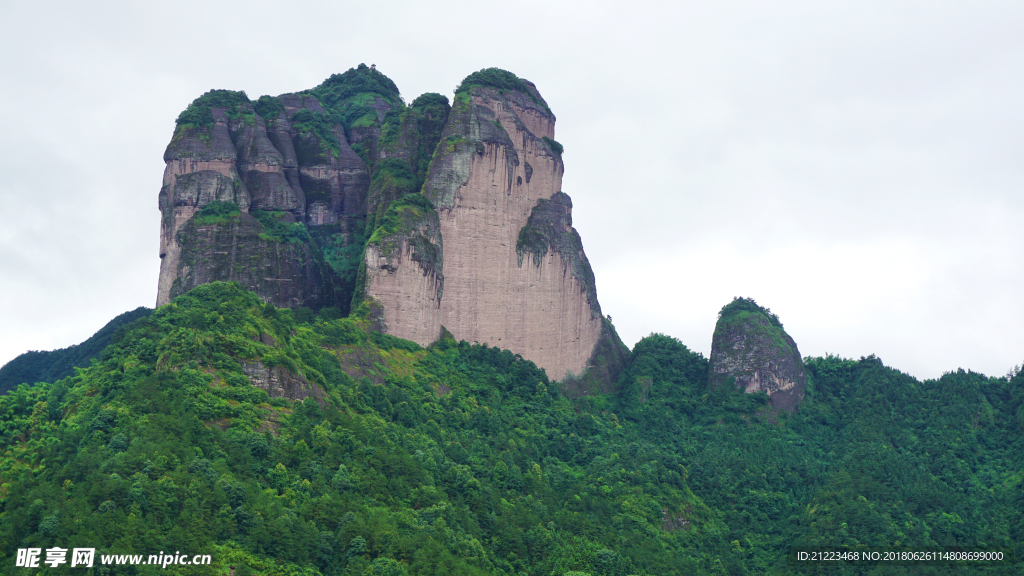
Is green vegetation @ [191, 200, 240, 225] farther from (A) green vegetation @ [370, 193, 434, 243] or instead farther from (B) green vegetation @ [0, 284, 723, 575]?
(B) green vegetation @ [0, 284, 723, 575]

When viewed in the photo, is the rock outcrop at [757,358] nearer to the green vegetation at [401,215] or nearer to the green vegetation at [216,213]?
the green vegetation at [401,215]

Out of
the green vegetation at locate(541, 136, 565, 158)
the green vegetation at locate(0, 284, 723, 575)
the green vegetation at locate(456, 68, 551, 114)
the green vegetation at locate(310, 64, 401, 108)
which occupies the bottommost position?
the green vegetation at locate(0, 284, 723, 575)

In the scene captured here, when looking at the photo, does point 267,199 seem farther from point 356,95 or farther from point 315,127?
point 356,95

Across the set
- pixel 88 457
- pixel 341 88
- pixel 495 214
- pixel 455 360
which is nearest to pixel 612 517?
pixel 455 360

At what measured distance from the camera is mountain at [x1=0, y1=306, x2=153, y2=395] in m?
66.3

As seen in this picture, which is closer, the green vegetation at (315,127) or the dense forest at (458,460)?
the dense forest at (458,460)

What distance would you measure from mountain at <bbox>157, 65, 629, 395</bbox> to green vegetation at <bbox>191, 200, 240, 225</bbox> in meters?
0.10

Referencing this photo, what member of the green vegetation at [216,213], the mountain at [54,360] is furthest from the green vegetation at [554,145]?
the mountain at [54,360]

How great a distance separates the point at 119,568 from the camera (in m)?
33.0

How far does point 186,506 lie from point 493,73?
35.3 metres

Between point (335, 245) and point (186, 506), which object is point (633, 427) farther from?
point (186, 506)

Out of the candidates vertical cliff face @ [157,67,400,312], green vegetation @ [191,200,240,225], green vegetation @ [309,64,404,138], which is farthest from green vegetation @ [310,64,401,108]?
green vegetation @ [191,200,240,225]

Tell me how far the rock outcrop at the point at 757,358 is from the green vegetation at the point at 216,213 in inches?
1126

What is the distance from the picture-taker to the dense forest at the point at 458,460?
3659cm
